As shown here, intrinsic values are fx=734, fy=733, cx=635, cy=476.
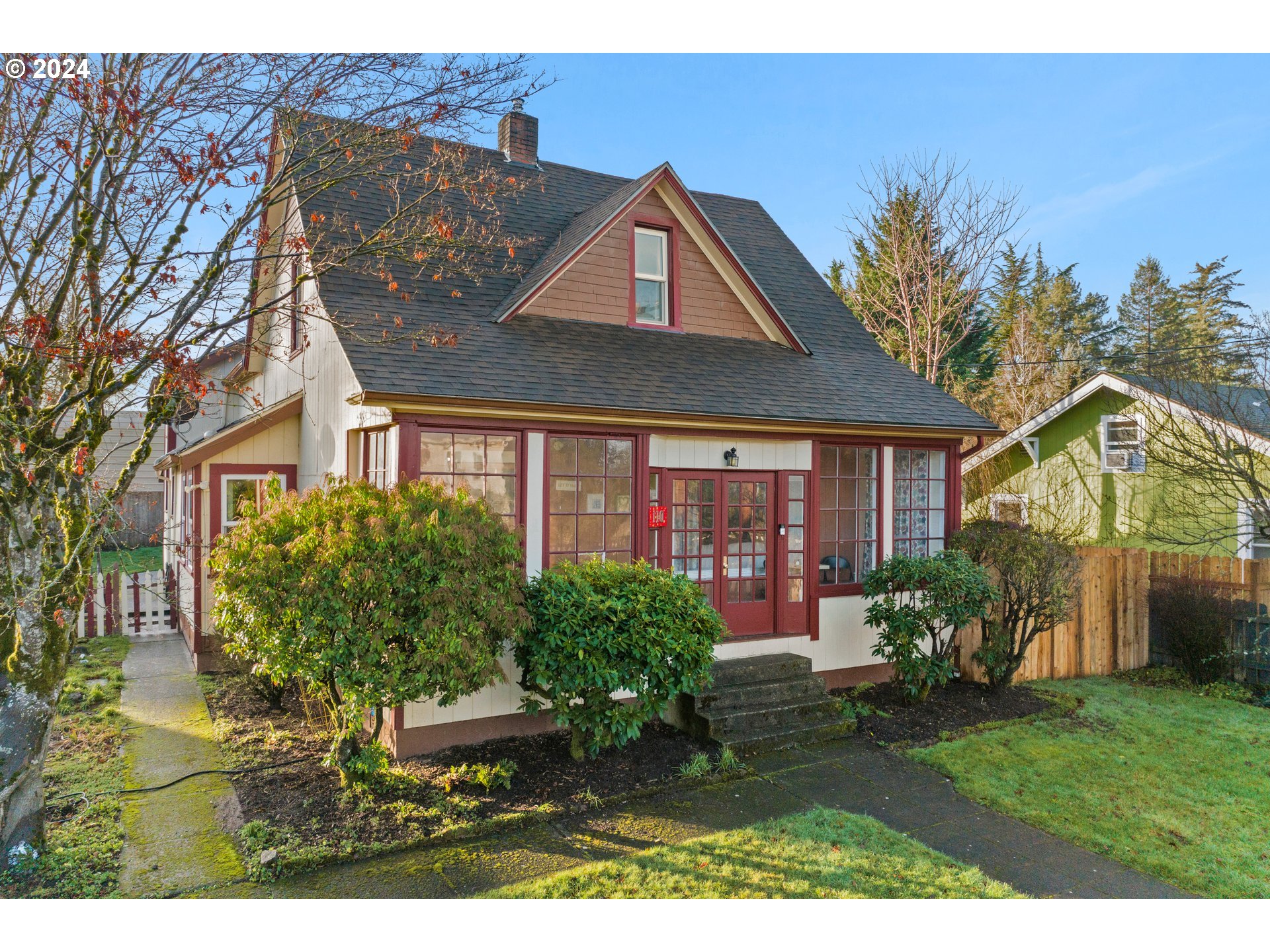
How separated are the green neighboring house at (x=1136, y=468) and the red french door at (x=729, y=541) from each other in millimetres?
6150

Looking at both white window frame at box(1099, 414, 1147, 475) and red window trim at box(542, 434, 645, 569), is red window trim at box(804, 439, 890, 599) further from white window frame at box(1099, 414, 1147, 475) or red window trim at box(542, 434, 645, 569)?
white window frame at box(1099, 414, 1147, 475)

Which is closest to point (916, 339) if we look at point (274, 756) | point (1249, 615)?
point (1249, 615)

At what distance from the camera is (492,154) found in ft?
36.8

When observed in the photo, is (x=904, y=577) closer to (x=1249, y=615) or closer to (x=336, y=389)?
(x=1249, y=615)

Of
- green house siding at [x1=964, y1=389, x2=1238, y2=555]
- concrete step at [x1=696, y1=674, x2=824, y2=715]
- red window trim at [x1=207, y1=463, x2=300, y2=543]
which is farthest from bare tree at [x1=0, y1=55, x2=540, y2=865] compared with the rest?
green house siding at [x1=964, y1=389, x2=1238, y2=555]

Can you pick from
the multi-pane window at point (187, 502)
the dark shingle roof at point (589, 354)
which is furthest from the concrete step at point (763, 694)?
the multi-pane window at point (187, 502)

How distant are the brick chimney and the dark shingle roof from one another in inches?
9.9

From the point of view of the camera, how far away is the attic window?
15.8 metres

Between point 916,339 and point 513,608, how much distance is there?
17.4 meters

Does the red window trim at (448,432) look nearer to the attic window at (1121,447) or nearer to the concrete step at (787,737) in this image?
the concrete step at (787,737)

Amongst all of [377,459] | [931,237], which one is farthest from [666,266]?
[931,237]

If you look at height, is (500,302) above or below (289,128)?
below

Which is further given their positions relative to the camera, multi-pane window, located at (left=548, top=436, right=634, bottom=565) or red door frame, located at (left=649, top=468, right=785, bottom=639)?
red door frame, located at (left=649, top=468, right=785, bottom=639)

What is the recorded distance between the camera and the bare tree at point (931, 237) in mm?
18688
